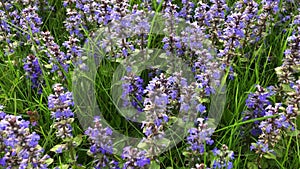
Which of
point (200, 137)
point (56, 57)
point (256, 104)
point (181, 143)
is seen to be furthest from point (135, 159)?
point (56, 57)

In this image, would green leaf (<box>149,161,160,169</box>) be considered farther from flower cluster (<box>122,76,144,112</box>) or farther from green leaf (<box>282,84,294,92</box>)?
green leaf (<box>282,84,294,92</box>)

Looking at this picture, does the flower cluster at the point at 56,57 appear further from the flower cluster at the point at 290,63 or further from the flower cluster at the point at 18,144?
the flower cluster at the point at 290,63

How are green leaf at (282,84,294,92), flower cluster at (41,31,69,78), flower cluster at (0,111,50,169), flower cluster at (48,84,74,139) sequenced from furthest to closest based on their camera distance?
flower cluster at (41,31,69,78), green leaf at (282,84,294,92), flower cluster at (48,84,74,139), flower cluster at (0,111,50,169)

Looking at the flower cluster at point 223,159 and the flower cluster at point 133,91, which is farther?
the flower cluster at point 133,91

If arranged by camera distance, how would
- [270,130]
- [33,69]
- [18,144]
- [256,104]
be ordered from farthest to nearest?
[33,69] → [256,104] → [270,130] → [18,144]

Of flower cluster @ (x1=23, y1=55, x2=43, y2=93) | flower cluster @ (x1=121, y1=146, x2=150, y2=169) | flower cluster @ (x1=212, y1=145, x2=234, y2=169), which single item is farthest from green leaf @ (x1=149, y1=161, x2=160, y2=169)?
flower cluster @ (x1=23, y1=55, x2=43, y2=93)

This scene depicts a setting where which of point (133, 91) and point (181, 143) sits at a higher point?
point (133, 91)

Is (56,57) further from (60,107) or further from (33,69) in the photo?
(60,107)

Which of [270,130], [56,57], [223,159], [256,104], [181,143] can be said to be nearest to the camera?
[223,159]

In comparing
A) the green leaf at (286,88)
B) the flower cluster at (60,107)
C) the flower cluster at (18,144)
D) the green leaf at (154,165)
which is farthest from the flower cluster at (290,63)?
the flower cluster at (18,144)
